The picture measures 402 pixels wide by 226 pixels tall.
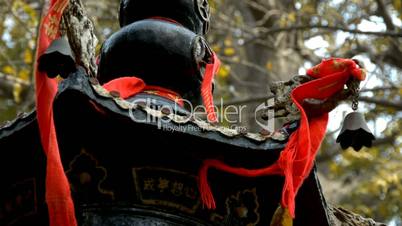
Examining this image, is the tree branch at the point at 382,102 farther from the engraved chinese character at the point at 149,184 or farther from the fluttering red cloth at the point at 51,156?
the fluttering red cloth at the point at 51,156

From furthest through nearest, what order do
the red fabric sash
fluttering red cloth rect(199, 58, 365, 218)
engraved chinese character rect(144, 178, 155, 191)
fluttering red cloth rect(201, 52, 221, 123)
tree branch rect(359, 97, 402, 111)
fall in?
tree branch rect(359, 97, 402, 111) < fluttering red cloth rect(201, 52, 221, 123) < the red fabric sash < engraved chinese character rect(144, 178, 155, 191) < fluttering red cloth rect(199, 58, 365, 218)

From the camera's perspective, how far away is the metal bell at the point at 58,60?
3652 millimetres

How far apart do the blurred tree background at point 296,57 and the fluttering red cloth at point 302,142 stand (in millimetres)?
5209

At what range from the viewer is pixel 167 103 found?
4.47 meters

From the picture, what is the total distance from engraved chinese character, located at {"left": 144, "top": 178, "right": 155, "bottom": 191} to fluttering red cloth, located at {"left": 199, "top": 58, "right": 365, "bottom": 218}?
0.23 m

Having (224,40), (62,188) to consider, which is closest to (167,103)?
(62,188)

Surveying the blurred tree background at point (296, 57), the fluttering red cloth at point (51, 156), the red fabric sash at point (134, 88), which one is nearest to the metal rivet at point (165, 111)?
the red fabric sash at point (134, 88)

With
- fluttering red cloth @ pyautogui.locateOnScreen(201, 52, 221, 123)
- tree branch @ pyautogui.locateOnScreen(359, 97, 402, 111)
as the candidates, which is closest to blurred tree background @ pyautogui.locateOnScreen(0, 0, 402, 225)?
tree branch @ pyautogui.locateOnScreen(359, 97, 402, 111)

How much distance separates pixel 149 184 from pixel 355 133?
1.04 m

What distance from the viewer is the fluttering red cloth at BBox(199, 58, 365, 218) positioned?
12.9 ft

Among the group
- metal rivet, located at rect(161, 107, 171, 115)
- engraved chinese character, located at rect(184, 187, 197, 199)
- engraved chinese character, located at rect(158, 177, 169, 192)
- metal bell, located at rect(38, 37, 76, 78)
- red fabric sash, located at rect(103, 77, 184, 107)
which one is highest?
red fabric sash, located at rect(103, 77, 184, 107)

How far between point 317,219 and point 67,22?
1.57m

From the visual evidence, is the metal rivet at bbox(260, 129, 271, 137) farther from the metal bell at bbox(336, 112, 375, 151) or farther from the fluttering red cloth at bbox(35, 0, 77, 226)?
the fluttering red cloth at bbox(35, 0, 77, 226)

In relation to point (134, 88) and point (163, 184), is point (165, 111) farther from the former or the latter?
point (134, 88)
